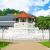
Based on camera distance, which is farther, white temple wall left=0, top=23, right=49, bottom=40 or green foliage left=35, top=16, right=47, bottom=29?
green foliage left=35, top=16, right=47, bottom=29

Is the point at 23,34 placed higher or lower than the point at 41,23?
lower

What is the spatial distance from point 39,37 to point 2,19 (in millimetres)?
23537

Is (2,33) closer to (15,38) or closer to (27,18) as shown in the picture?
(15,38)

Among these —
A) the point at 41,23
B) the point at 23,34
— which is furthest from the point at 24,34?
the point at 41,23

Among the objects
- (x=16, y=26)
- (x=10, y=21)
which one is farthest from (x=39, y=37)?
(x=10, y=21)

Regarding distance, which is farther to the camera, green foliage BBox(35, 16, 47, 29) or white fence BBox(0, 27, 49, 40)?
green foliage BBox(35, 16, 47, 29)

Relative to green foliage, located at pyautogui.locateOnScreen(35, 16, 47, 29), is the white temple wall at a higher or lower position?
lower

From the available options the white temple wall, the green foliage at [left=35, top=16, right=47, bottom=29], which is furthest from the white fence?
the green foliage at [left=35, top=16, right=47, bottom=29]

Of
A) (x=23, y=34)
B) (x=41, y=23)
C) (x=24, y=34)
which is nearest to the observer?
(x=24, y=34)

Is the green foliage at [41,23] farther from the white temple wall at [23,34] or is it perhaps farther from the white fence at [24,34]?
the white fence at [24,34]

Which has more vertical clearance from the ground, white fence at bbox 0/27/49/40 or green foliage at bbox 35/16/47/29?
green foliage at bbox 35/16/47/29

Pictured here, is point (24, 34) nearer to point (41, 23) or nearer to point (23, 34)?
point (23, 34)

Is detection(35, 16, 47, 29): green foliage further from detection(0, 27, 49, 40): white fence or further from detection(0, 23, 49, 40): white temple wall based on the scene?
detection(0, 27, 49, 40): white fence

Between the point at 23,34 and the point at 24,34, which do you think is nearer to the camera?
the point at 24,34
